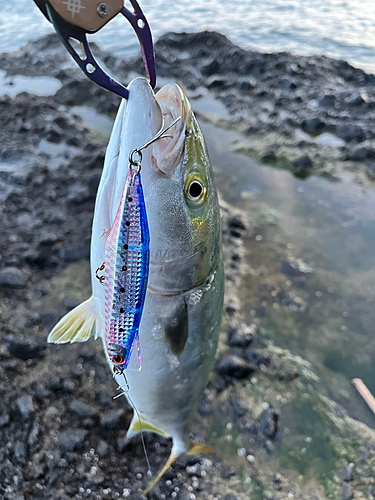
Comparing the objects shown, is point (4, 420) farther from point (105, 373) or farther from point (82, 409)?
point (105, 373)

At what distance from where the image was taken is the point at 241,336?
2734 millimetres

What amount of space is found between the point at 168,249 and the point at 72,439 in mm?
1588

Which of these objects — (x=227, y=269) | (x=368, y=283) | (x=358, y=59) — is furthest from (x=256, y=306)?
(x=358, y=59)

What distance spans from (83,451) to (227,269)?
2.01 m

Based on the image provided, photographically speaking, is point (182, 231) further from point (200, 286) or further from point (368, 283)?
point (368, 283)

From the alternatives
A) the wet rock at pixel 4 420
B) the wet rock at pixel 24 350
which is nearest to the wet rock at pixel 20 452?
the wet rock at pixel 4 420

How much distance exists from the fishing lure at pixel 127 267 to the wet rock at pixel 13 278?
2332mm

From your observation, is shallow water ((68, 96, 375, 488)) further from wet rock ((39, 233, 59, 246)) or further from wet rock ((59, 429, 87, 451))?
wet rock ((39, 233, 59, 246))

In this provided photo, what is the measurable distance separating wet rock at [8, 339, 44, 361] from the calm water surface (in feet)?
28.3

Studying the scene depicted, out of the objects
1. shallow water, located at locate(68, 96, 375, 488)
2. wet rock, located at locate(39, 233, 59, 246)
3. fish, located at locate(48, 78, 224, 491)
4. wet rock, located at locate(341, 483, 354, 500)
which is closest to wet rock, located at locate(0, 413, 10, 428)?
fish, located at locate(48, 78, 224, 491)

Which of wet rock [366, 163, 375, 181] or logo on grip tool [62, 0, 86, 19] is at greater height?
logo on grip tool [62, 0, 86, 19]

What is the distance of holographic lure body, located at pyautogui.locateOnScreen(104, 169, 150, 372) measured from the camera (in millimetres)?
927

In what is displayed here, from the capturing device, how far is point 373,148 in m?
4.68

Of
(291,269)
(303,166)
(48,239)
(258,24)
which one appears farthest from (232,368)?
(258,24)
